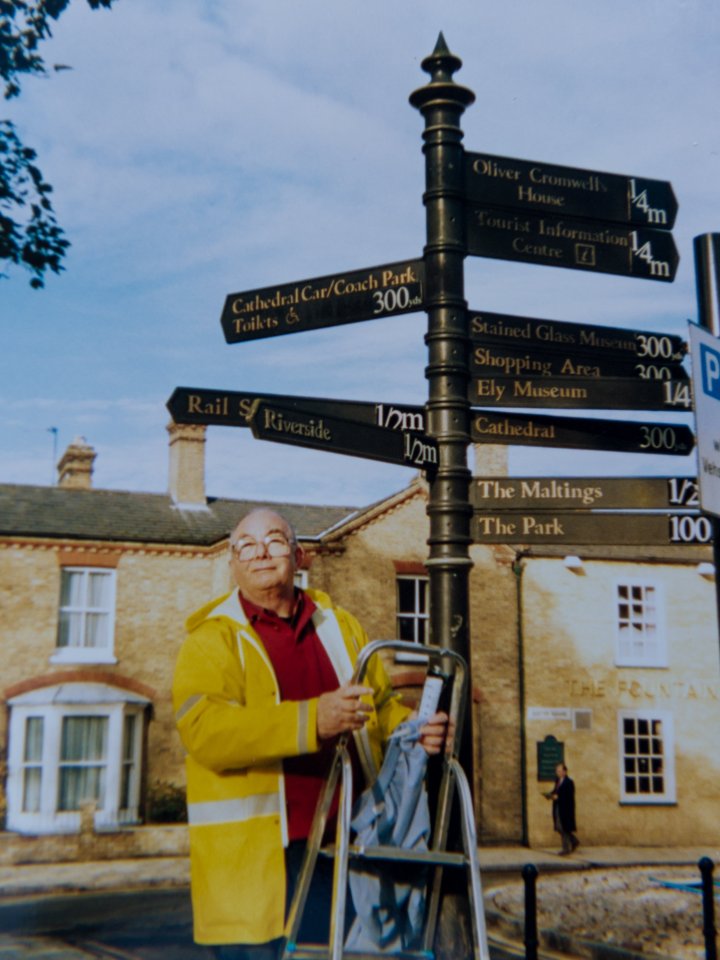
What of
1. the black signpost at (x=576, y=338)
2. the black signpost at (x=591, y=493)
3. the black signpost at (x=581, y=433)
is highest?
the black signpost at (x=576, y=338)

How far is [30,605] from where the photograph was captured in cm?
1916

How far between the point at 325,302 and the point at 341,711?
2674 millimetres

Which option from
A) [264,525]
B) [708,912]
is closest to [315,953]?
[264,525]

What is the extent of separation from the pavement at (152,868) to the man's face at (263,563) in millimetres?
8822

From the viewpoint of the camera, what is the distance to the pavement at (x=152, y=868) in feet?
48.2

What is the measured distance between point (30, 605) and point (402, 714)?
16.7m

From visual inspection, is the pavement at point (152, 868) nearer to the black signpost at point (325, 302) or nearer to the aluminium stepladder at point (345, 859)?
the black signpost at point (325, 302)

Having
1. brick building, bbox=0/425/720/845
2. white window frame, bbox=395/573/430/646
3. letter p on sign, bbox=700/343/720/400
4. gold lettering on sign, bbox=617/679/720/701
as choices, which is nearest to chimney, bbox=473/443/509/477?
brick building, bbox=0/425/720/845

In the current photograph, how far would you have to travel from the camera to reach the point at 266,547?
3.57 meters

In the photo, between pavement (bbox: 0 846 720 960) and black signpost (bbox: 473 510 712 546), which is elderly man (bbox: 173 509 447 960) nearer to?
black signpost (bbox: 473 510 712 546)

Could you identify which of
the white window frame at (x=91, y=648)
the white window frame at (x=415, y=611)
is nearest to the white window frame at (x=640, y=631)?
the white window frame at (x=415, y=611)

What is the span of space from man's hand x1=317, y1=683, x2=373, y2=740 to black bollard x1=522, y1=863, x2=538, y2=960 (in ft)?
14.9

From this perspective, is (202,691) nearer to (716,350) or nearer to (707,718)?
(716,350)

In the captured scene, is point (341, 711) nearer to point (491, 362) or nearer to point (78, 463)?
point (491, 362)
